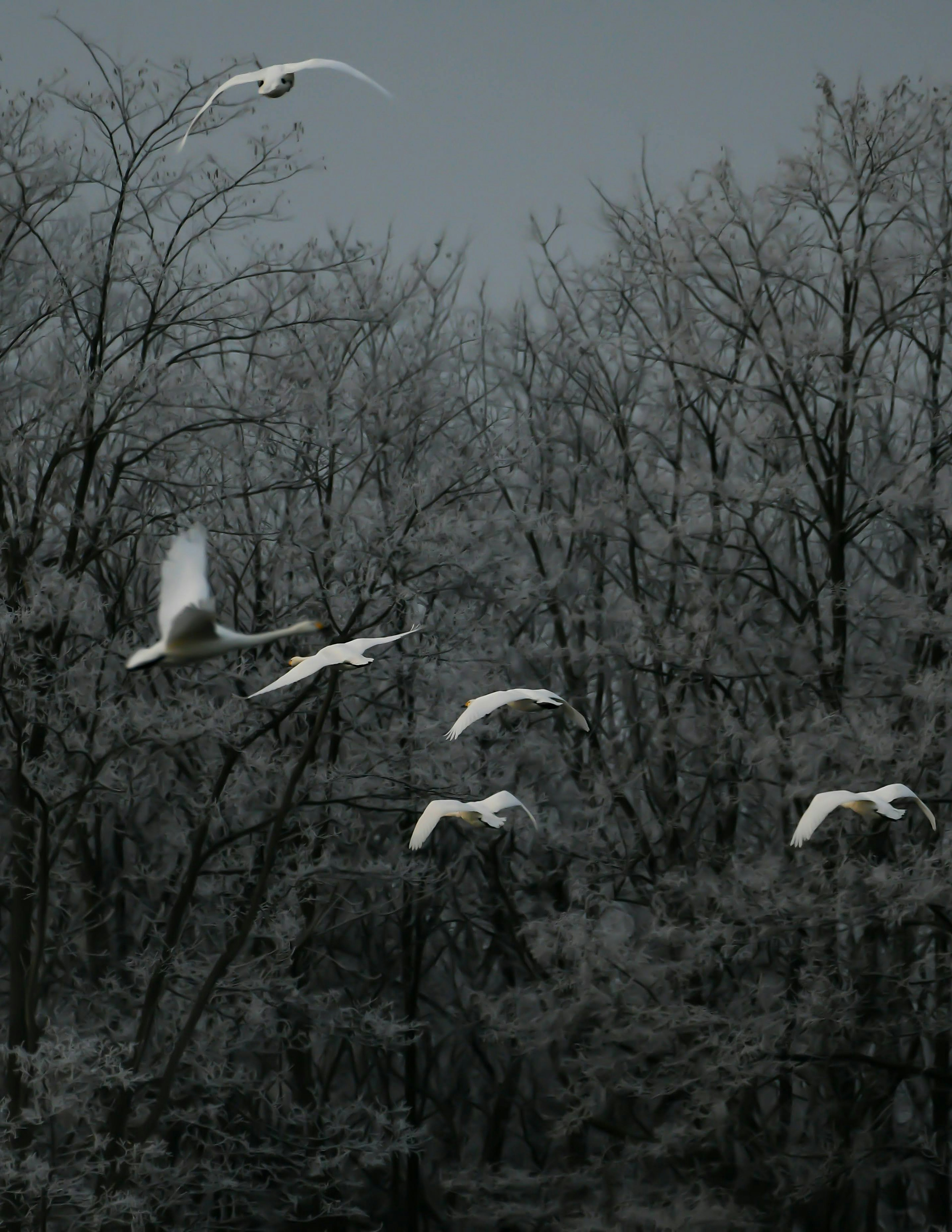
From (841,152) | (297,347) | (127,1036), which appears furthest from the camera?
(297,347)

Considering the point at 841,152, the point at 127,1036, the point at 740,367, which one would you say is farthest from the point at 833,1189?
the point at 841,152

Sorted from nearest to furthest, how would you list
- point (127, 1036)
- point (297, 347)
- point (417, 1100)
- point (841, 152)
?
point (127, 1036), point (841, 152), point (297, 347), point (417, 1100)

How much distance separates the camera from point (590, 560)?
62.1 ft

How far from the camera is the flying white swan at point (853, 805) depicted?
9906mm

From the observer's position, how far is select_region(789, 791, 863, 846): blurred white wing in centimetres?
982

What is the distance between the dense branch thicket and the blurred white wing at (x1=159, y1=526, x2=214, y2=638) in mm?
5834

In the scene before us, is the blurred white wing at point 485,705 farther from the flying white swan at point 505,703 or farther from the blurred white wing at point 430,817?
the blurred white wing at point 430,817

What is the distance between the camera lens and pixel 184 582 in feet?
21.2

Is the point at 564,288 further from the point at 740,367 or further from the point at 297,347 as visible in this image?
the point at 297,347

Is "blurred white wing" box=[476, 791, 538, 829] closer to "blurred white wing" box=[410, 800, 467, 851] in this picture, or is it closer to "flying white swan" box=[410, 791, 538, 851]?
"flying white swan" box=[410, 791, 538, 851]

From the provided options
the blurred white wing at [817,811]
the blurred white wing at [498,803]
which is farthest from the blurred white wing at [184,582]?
the blurred white wing at [817,811]

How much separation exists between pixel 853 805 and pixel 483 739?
A: 6.21 meters

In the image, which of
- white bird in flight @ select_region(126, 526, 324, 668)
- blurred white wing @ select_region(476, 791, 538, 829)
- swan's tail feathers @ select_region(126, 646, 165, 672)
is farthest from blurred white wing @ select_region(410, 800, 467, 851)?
swan's tail feathers @ select_region(126, 646, 165, 672)

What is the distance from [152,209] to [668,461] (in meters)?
6.51
